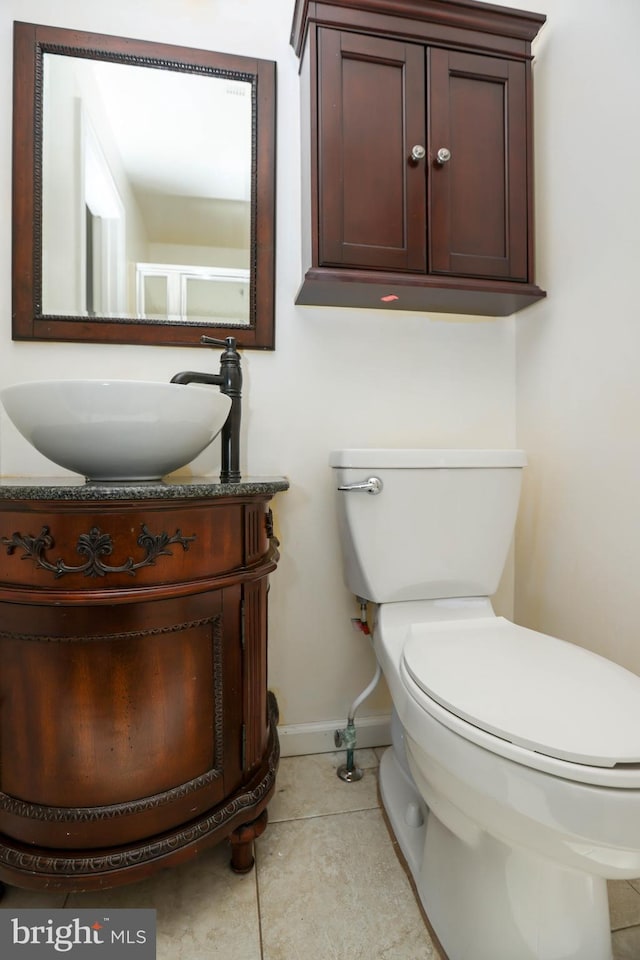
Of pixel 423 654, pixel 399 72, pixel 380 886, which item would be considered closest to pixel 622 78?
pixel 399 72

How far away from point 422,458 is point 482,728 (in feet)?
1.92

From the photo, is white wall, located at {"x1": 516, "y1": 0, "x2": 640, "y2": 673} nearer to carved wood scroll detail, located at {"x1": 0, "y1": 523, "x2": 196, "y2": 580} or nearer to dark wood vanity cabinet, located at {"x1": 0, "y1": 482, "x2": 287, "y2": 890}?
dark wood vanity cabinet, located at {"x1": 0, "y1": 482, "x2": 287, "y2": 890}

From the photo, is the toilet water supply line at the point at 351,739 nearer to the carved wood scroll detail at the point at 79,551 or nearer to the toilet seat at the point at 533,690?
the toilet seat at the point at 533,690

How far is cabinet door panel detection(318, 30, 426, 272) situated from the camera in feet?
3.60

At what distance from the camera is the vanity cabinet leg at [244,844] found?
892mm

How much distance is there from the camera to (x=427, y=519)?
1.10 metres

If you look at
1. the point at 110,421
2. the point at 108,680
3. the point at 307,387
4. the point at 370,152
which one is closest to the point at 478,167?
the point at 370,152

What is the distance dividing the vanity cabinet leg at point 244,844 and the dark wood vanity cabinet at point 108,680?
93mm

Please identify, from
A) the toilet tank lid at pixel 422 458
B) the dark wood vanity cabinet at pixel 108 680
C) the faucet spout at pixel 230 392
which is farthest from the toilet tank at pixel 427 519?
the dark wood vanity cabinet at pixel 108 680

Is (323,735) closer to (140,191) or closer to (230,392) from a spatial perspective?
(230,392)

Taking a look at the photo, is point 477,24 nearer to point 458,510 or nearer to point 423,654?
point 458,510

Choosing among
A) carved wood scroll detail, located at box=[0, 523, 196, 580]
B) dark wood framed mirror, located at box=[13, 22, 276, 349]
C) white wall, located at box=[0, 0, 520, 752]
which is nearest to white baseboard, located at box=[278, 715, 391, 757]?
white wall, located at box=[0, 0, 520, 752]

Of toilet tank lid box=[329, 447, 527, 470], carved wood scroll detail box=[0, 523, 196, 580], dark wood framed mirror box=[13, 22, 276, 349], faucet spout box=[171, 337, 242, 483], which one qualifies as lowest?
carved wood scroll detail box=[0, 523, 196, 580]

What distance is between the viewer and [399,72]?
3.69 feet
